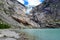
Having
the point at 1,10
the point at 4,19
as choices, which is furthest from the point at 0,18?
the point at 1,10

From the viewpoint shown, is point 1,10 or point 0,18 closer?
point 0,18

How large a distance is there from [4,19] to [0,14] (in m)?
6.61

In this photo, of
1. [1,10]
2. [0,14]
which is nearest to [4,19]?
[0,14]

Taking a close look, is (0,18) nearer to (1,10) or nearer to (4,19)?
(4,19)

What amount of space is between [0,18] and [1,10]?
23.6 meters

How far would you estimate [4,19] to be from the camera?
180375mm

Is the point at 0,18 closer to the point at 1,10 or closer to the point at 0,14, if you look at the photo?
the point at 0,14

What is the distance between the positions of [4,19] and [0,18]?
7399mm

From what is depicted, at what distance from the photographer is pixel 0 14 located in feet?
595

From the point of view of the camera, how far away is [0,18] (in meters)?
174

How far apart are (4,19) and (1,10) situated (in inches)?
735

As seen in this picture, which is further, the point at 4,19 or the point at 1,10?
the point at 1,10

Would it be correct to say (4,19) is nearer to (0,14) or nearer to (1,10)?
(0,14)

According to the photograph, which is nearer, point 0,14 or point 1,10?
point 0,14
